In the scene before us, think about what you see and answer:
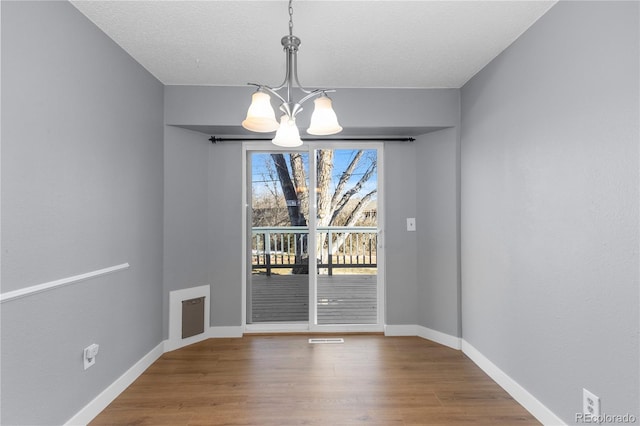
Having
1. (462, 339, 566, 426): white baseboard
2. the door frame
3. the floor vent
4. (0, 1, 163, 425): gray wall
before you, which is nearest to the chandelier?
(0, 1, 163, 425): gray wall

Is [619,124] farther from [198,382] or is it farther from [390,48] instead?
[198,382]

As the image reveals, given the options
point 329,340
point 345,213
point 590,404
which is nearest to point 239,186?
point 345,213

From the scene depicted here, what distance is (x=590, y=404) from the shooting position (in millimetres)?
1628

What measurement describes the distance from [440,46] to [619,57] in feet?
3.64

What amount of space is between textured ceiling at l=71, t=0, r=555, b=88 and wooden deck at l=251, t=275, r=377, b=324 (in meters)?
2.14

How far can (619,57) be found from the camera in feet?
4.84

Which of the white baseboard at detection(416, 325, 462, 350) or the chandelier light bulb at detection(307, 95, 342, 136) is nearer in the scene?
the chandelier light bulb at detection(307, 95, 342, 136)

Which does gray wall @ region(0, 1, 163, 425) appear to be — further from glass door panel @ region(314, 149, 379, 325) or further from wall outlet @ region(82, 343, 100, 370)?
glass door panel @ region(314, 149, 379, 325)

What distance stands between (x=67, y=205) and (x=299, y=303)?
2434mm

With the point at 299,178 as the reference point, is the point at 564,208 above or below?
below

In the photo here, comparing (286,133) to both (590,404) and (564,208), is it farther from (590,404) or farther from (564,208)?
(590,404)

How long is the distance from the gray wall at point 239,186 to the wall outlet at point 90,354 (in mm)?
964

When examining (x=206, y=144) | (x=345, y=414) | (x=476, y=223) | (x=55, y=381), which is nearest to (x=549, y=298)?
(x=476, y=223)

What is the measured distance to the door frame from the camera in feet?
11.3
